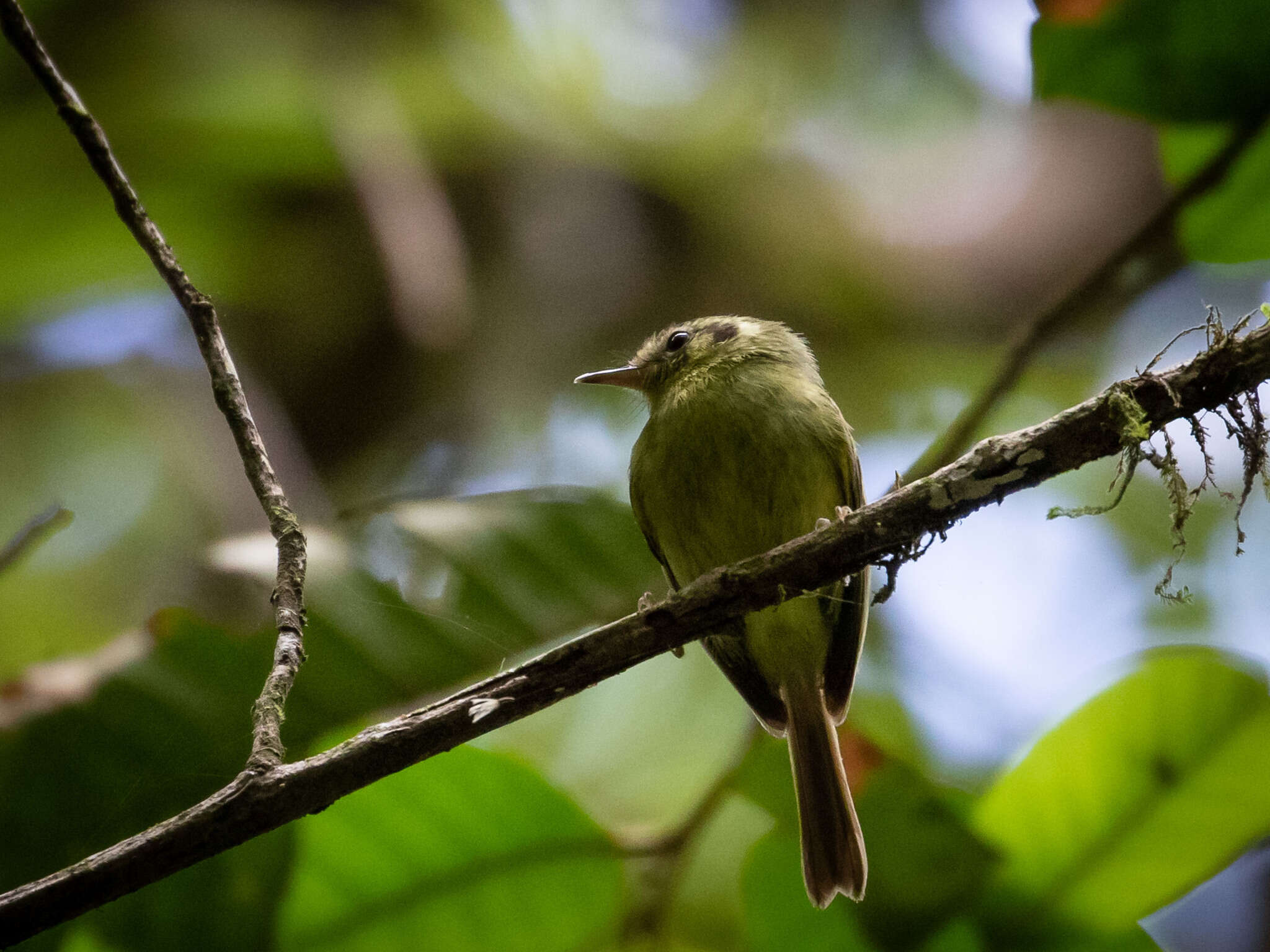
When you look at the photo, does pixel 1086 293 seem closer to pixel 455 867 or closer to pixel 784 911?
pixel 784 911

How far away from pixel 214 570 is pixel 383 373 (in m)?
1.53

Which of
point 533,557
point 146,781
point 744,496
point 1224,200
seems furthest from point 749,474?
point 146,781

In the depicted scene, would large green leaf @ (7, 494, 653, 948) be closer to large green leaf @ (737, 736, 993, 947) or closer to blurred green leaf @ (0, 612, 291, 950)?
blurred green leaf @ (0, 612, 291, 950)

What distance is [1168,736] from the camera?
2.56m

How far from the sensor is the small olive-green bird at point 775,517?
2764 mm

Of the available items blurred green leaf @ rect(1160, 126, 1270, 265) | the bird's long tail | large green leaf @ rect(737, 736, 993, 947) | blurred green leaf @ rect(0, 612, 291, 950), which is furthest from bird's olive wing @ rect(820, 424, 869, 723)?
blurred green leaf @ rect(0, 612, 291, 950)

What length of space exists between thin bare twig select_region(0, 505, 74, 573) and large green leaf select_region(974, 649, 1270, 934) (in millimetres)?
2034

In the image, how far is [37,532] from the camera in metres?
2.07

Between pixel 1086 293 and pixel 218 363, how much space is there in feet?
7.17

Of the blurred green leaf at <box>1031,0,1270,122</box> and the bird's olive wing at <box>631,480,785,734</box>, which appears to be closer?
the blurred green leaf at <box>1031,0,1270,122</box>

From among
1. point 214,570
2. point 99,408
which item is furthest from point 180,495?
point 214,570

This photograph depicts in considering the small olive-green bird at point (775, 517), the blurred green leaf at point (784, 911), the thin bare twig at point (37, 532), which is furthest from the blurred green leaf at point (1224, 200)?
the thin bare twig at point (37, 532)

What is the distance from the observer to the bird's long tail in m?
2.54

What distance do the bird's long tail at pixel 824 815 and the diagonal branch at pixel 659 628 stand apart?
939 millimetres
